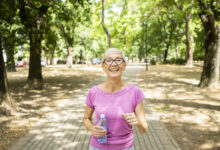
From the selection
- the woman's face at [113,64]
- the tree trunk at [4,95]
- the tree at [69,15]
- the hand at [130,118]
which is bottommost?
the tree trunk at [4,95]

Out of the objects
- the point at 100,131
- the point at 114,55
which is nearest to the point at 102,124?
the point at 100,131

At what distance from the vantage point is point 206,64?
12242 millimetres

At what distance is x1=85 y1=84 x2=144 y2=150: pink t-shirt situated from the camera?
6.95 ft

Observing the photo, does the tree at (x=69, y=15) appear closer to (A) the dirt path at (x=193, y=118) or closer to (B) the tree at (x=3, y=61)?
(B) the tree at (x=3, y=61)

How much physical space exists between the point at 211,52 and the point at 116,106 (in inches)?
450

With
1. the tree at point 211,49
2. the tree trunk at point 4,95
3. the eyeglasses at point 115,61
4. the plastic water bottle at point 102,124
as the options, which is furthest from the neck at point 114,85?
the tree at point 211,49

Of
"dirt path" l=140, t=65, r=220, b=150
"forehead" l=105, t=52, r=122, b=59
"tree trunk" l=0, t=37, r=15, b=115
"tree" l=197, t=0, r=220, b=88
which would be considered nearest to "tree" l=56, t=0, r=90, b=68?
"tree trunk" l=0, t=37, r=15, b=115

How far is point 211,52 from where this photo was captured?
11805 mm

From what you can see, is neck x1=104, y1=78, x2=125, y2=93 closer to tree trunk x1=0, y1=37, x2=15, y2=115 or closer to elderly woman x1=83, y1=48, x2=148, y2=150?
elderly woman x1=83, y1=48, x2=148, y2=150

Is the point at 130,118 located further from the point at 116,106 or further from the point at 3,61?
the point at 3,61

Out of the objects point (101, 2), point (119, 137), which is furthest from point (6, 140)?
point (101, 2)

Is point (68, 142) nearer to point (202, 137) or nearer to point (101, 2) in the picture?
point (202, 137)

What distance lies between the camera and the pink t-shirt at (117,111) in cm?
212

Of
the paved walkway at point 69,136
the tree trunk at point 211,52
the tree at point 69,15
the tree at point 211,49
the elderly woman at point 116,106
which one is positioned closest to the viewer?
the elderly woman at point 116,106
